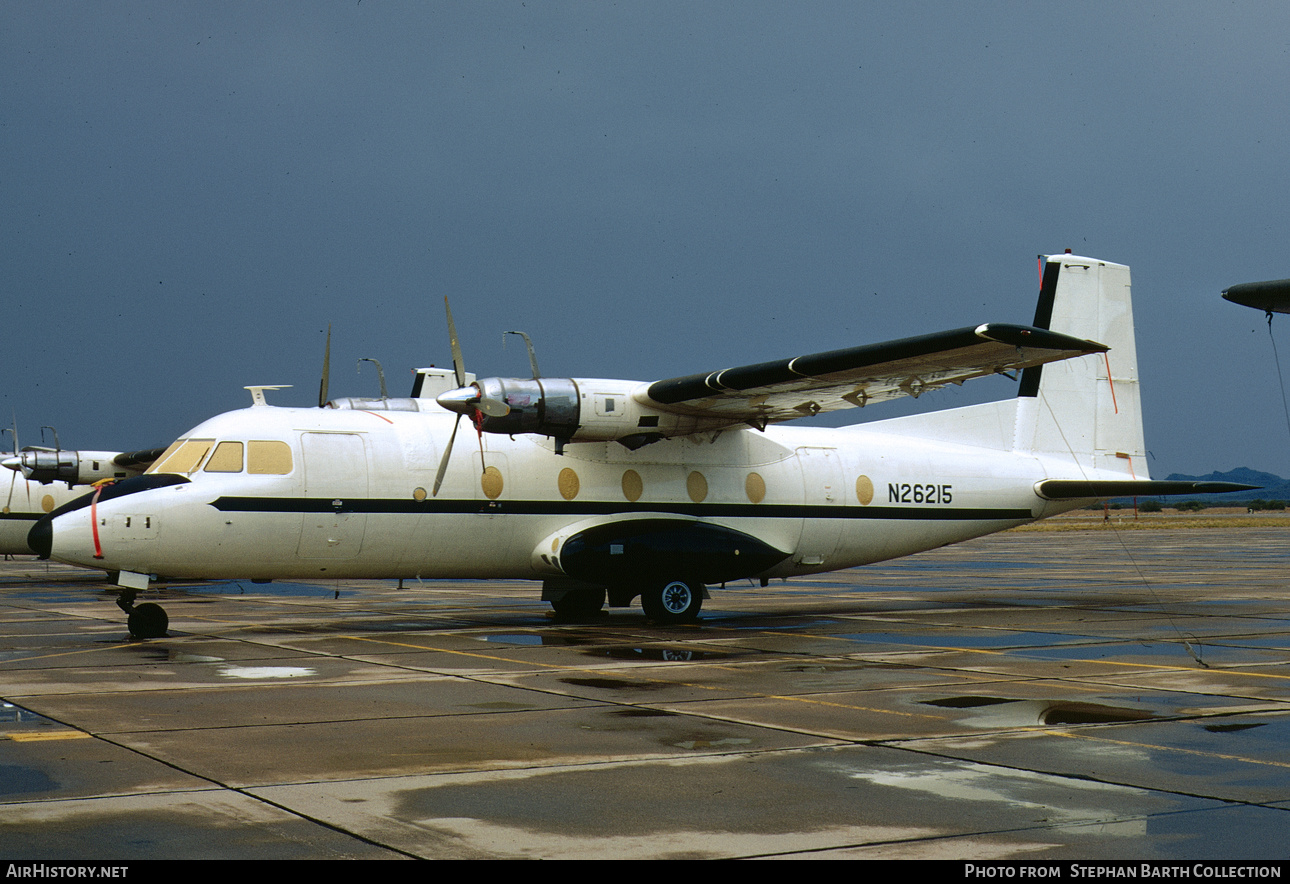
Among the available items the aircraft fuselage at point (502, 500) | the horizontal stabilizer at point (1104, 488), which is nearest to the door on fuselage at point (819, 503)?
the aircraft fuselage at point (502, 500)

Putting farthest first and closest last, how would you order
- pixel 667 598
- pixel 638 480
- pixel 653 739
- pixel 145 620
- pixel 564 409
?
pixel 638 480
pixel 667 598
pixel 564 409
pixel 145 620
pixel 653 739

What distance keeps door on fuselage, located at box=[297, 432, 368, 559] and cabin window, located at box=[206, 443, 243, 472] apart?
0.85 metres

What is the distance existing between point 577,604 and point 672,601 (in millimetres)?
1774

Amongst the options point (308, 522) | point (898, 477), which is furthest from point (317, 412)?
point (898, 477)

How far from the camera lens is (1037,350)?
15.5 metres

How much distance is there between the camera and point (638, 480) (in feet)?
59.7

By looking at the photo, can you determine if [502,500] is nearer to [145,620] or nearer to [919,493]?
[145,620]

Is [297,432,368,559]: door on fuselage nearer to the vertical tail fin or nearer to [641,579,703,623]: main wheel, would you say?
[641,579,703,623]: main wheel

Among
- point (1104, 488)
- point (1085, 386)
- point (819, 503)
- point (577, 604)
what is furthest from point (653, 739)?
point (1085, 386)

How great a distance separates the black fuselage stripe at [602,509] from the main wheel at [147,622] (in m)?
1.57

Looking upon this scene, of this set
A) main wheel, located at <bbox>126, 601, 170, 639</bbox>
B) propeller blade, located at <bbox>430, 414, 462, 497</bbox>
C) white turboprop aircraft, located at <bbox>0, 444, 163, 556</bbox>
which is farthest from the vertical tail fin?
white turboprop aircraft, located at <bbox>0, 444, 163, 556</bbox>

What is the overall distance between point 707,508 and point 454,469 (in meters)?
3.97

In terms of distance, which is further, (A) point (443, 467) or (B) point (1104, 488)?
(B) point (1104, 488)

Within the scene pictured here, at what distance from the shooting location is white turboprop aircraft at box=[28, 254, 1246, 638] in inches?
616
